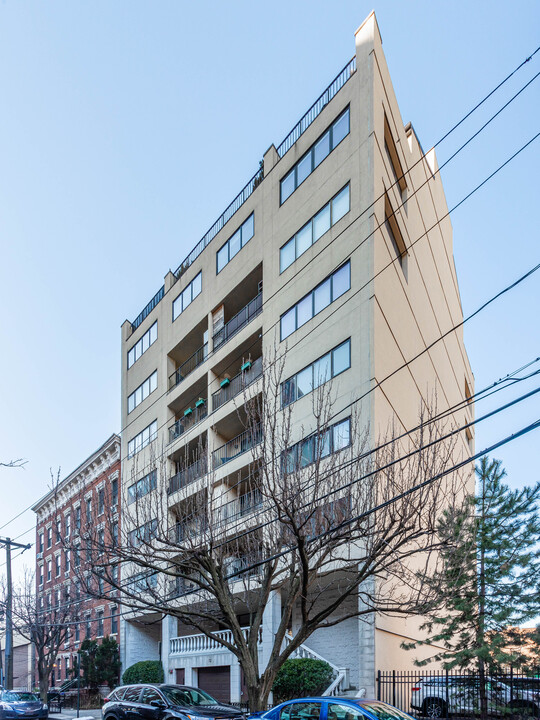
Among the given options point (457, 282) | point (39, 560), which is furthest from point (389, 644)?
point (39, 560)

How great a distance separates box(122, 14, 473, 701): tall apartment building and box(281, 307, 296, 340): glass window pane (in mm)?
68

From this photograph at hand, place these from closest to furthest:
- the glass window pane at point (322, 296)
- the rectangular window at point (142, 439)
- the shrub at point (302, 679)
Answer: the shrub at point (302, 679) → the glass window pane at point (322, 296) → the rectangular window at point (142, 439)

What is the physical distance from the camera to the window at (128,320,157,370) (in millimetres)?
40844

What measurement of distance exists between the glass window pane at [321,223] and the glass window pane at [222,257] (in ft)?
25.1

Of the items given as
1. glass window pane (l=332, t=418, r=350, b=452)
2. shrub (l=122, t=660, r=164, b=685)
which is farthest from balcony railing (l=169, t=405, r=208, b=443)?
glass window pane (l=332, t=418, r=350, b=452)

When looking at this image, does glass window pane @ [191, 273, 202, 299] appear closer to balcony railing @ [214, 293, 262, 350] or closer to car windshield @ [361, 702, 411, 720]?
balcony railing @ [214, 293, 262, 350]

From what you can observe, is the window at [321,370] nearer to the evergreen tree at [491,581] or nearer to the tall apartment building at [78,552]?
the evergreen tree at [491,581]

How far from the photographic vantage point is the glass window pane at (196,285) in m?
35.6

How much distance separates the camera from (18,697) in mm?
28469

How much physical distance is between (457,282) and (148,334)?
19423 millimetres

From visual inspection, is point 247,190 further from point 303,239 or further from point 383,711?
point 383,711

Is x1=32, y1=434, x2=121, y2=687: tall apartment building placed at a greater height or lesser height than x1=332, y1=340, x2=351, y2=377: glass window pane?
lesser

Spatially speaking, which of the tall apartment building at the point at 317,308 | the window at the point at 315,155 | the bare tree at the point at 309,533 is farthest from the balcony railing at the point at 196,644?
the window at the point at 315,155

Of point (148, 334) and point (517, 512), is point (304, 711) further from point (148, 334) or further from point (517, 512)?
point (148, 334)
